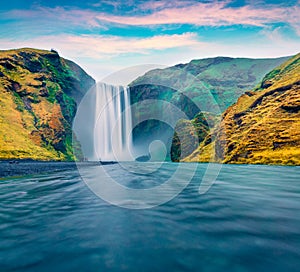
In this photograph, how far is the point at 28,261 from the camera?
17.6 ft

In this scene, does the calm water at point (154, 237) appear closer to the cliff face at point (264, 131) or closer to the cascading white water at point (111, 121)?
the cliff face at point (264, 131)

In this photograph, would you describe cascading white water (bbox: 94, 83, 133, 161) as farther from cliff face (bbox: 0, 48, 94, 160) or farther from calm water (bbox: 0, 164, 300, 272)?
calm water (bbox: 0, 164, 300, 272)

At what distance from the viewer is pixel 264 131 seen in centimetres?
4978

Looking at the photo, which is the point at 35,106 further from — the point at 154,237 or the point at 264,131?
the point at 154,237

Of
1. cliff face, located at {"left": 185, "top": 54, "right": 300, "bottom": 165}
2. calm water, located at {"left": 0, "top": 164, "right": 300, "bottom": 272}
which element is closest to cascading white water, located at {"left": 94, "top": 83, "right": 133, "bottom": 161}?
cliff face, located at {"left": 185, "top": 54, "right": 300, "bottom": 165}

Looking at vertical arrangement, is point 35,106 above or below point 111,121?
above

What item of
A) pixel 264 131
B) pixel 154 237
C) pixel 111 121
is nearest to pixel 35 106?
pixel 111 121

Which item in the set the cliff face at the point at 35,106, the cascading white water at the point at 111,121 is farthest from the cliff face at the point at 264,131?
the cliff face at the point at 35,106

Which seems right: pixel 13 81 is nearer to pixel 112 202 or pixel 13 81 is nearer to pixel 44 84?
pixel 44 84

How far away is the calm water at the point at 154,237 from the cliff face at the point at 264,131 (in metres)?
35.7

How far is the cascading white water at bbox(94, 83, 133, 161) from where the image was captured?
405 ft

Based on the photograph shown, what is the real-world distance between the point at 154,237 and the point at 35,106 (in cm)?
11982

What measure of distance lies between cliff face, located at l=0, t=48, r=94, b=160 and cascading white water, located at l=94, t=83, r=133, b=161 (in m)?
17.5

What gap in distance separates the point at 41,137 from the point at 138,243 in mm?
104030
